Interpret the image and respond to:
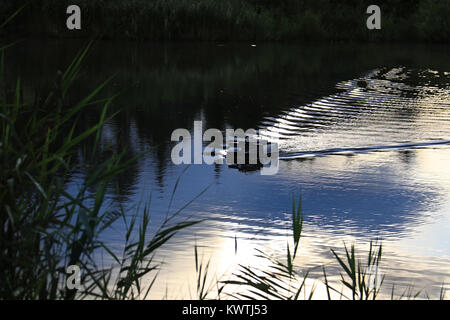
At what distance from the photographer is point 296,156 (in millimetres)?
7973

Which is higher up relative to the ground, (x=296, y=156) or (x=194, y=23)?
(x=194, y=23)

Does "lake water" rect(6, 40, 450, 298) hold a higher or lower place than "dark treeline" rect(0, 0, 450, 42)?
lower

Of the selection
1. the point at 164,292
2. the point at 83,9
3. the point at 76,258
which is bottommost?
the point at 164,292

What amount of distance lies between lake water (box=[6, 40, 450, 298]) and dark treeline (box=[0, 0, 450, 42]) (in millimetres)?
5933

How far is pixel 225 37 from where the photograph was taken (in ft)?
83.3

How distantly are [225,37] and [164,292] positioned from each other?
21.7m

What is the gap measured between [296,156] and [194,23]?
17.6 meters

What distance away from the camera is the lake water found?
16.3 feet

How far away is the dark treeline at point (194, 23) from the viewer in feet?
79.4

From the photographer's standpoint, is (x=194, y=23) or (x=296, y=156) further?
(x=194, y=23)

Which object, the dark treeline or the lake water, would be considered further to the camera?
the dark treeline

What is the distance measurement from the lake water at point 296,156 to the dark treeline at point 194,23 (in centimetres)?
593

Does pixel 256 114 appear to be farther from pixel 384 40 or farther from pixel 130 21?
pixel 384 40
